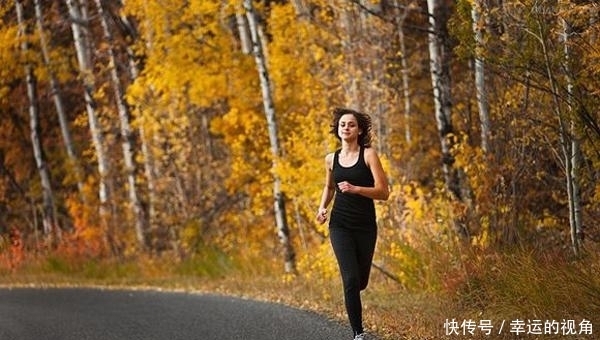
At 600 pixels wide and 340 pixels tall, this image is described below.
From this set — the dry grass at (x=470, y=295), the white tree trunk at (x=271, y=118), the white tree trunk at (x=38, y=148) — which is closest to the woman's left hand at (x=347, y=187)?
the dry grass at (x=470, y=295)

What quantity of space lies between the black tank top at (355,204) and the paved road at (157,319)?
1.37 metres

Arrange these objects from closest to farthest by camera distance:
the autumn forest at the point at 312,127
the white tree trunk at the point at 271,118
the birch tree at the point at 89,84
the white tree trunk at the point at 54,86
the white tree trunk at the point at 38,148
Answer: the autumn forest at the point at 312,127 < the white tree trunk at the point at 271,118 < the birch tree at the point at 89,84 < the white tree trunk at the point at 54,86 < the white tree trunk at the point at 38,148

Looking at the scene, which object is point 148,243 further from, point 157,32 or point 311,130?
point 311,130

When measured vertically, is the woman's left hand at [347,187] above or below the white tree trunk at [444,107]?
below

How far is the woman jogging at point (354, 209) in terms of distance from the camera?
8.88m

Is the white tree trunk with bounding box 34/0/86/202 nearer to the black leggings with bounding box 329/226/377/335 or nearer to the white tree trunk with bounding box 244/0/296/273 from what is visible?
the white tree trunk with bounding box 244/0/296/273

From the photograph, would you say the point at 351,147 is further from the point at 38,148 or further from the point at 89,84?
the point at 38,148

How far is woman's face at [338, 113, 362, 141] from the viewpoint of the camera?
9.20 m

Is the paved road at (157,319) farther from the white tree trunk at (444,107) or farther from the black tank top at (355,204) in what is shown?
the white tree trunk at (444,107)

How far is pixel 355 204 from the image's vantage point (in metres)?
9.01

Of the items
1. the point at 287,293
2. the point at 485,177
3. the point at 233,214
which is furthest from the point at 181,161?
the point at 485,177

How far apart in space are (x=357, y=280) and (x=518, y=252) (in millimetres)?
2621

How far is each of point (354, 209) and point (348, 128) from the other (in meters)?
0.73

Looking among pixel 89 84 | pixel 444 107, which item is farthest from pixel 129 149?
pixel 444 107
